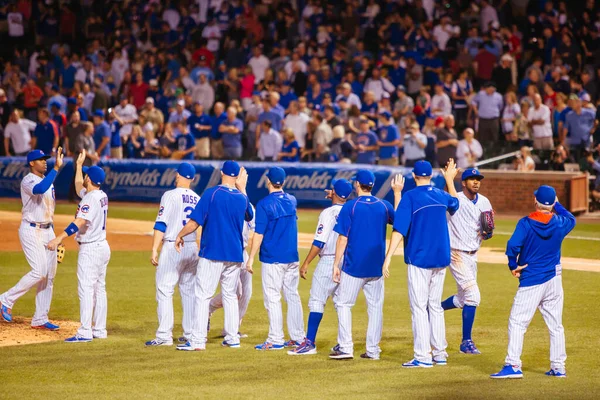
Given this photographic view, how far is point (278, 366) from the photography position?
32.2 ft

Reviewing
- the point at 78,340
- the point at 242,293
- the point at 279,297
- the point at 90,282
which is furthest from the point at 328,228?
the point at 78,340

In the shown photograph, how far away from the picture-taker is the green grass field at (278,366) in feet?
28.9

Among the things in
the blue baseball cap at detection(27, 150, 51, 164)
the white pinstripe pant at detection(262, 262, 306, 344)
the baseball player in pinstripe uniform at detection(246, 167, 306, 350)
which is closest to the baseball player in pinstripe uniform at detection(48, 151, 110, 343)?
the blue baseball cap at detection(27, 150, 51, 164)

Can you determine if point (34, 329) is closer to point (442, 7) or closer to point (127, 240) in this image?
point (127, 240)

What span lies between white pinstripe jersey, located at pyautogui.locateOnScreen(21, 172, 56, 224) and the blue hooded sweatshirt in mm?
5527

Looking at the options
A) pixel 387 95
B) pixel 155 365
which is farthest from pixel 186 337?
pixel 387 95

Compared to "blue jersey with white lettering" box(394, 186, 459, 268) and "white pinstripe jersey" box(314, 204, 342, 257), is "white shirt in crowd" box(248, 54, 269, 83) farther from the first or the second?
"blue jersey with white lettering" box(394, 186, 459, 268)

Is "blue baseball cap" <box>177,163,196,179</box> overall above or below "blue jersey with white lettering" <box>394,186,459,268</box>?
above

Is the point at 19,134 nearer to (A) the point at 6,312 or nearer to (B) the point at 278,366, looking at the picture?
(A) the point at 6,312

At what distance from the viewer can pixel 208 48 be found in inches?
1233

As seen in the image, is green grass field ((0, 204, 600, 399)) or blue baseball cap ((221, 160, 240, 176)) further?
blue baseball cap ((221, 160, 240, 176))

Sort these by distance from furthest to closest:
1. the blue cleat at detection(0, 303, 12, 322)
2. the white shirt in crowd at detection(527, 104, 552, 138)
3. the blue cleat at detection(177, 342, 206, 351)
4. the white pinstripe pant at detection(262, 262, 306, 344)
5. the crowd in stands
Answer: the crowd in stands < the white shirt in crowd at detection(527, 104, 552, 138) < the blue cleat at detection(0, 303, 12, 322) < the white pinstripe pant at detection(262, 262, 306, 344) < the blue cleat at detection(177, 342, 206, 351)

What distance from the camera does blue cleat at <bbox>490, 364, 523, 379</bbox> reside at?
9.30m

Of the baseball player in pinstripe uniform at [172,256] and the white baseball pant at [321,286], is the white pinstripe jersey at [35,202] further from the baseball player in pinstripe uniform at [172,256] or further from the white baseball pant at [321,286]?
the white baseball pant at [321,286]
